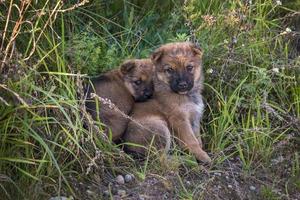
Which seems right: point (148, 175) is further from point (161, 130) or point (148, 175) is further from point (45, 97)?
point (45, 97)

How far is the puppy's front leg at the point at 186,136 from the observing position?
5715 millimetres

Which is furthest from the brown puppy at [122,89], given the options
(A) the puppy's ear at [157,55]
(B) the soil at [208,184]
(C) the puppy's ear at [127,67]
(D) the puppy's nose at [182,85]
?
(B) the soil at [208,184]

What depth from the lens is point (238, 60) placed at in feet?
20.8

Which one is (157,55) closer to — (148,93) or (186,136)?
(148,93)

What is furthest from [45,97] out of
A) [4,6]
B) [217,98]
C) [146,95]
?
[217,98]

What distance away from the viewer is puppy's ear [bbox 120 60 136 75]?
5996mm

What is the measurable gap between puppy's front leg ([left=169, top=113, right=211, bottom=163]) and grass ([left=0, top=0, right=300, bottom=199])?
9 cm

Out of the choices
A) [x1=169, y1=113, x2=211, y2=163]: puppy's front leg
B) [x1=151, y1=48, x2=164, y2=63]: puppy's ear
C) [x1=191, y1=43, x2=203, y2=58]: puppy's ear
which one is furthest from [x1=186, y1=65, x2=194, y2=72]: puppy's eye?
[x1=169, y1=113, x2=211, y2=163]: puppy's front leg

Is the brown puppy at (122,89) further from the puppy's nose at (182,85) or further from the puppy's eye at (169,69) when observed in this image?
the puppy's nose at (182,85)

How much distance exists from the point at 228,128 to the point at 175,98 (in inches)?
19.2

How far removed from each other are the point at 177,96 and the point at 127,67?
0.46m

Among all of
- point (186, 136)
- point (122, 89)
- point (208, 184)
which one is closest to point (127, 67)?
point (122, 89)

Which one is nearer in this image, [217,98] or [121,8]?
[217,98]

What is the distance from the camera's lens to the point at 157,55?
6.00 metres
